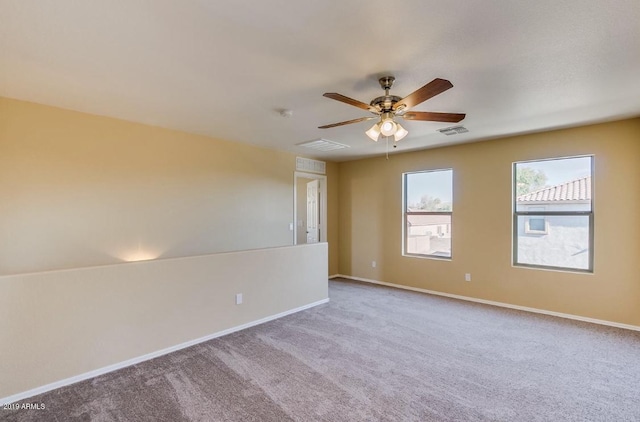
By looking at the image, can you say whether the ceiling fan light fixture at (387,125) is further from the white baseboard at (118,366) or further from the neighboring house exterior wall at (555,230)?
the neighboring house exterior wall at (555,230)

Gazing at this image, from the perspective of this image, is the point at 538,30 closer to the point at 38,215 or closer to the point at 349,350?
the point at 349,350

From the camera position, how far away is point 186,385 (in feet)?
8.27

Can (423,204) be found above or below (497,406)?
above

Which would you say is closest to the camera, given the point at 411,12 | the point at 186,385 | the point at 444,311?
the point at 411,12

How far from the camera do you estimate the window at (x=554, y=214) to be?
13.3 feet

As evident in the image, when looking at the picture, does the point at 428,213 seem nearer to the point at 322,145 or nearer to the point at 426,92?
the point at 322,145

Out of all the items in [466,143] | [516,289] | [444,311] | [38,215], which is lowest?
[444,311]

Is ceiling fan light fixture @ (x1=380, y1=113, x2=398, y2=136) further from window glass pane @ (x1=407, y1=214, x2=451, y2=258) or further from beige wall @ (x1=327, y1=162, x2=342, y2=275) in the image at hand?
beige wall @ (x1=327, y1=162, x2=342, y2=275)

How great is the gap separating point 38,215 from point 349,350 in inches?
142

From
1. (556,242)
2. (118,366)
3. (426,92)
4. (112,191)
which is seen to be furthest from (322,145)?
(118,366)

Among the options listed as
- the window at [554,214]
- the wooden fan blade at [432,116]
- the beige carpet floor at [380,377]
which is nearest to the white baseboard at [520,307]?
the beige carpet floor at [380,377]

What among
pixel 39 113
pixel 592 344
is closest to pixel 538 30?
pixel 592 344

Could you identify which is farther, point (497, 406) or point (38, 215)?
point (38, 215)

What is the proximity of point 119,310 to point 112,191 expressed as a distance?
157 centimetres
